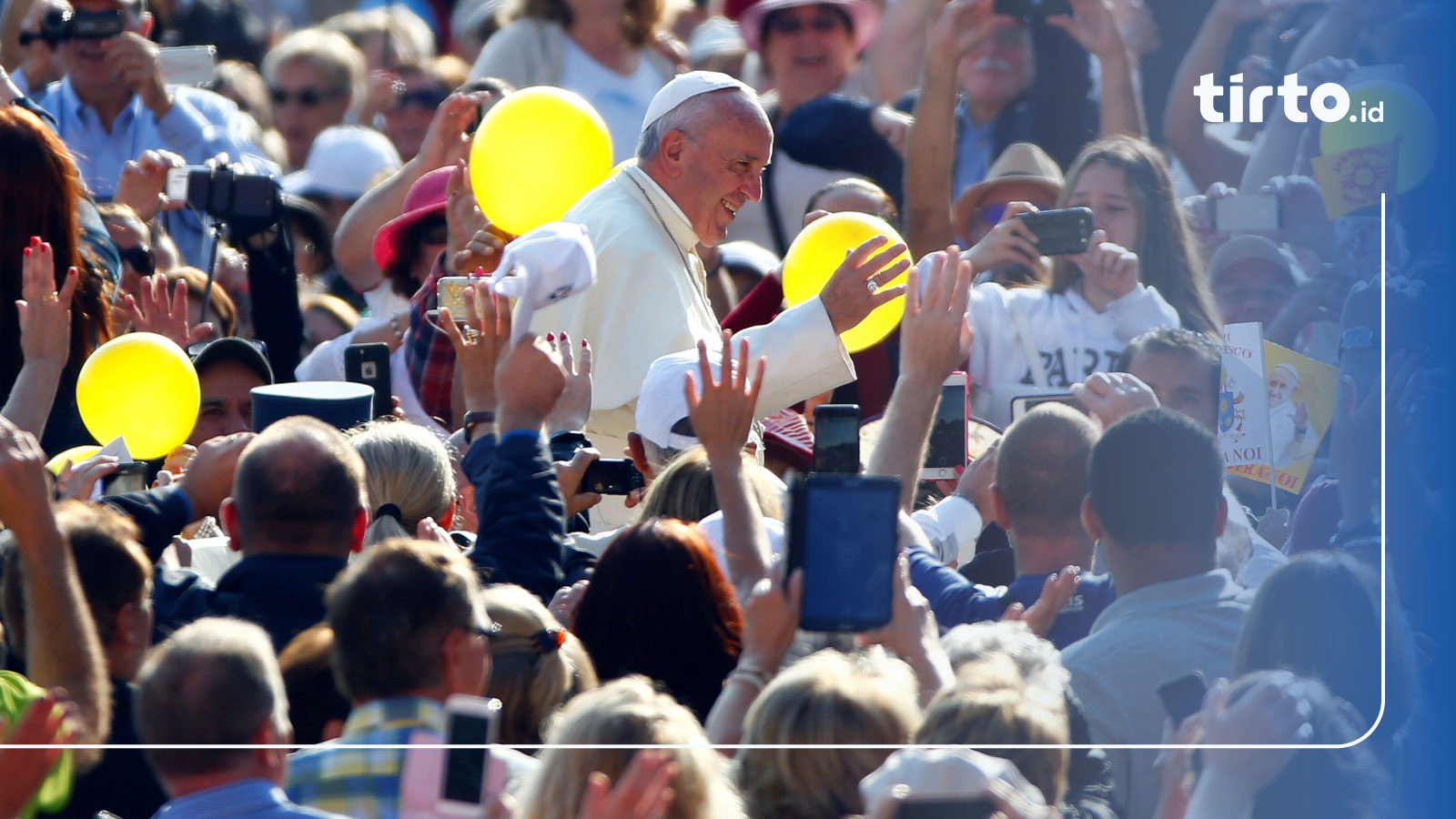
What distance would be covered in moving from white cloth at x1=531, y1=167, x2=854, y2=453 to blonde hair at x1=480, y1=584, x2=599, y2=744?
4.25 ft

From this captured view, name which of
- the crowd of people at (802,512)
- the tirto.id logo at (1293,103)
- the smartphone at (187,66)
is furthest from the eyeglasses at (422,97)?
the tirto.id logo at (1293,103)

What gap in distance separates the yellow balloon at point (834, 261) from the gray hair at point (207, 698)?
5.82ft

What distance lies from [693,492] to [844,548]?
710 millimetres

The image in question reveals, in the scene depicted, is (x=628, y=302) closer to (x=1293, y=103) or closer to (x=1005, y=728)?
(x=1293, y=103)

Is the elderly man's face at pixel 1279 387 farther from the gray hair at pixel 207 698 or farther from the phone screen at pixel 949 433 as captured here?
the gray hair at pixel 207 698

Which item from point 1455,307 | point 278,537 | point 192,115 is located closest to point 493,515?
point 278,537

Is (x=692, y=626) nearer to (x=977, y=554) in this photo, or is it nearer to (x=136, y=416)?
(x=977, y=554)

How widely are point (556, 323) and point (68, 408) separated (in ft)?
3.35

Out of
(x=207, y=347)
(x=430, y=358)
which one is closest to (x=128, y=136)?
(x=207, y=347)

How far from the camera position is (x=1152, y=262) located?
12.4 feet

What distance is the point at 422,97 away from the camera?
288 inches

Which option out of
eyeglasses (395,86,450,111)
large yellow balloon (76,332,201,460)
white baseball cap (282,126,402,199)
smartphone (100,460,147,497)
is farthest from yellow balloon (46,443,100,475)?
eyeglasses (395,86,450,111)

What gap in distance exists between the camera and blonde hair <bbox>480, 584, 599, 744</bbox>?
2.89 m

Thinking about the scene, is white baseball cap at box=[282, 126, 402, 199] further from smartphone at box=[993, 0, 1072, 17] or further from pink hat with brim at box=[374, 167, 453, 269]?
smartphone at box=[993, 0, 1072, 17]
